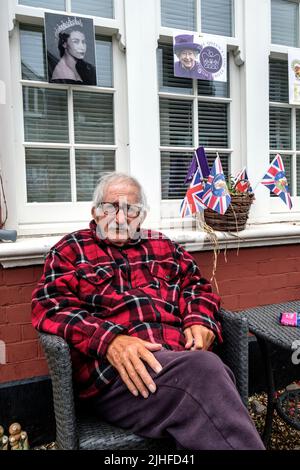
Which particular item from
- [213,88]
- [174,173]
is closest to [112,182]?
[174,173]

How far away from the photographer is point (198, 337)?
1477mm

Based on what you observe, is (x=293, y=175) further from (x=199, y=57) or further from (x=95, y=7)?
(x=95, y=7)

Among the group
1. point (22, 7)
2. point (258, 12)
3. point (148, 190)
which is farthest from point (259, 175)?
point (22, 7)

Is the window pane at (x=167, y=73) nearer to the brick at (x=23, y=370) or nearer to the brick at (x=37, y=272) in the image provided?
the brick at (x=37, y=272)

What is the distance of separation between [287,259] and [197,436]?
1.63 metres

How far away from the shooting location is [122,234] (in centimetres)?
171

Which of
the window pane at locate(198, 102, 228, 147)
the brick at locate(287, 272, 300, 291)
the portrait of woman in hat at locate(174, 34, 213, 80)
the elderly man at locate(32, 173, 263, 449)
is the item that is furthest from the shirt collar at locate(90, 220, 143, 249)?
the brick at locate(287, 272, 300, 291)

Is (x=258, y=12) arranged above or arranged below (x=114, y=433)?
above

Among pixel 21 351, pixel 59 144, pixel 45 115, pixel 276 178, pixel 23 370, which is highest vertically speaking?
pixel 45 115

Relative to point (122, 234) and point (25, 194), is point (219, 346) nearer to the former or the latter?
point (122, 234)

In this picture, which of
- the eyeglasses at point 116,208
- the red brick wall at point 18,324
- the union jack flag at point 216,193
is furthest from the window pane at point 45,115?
the union jack flag at point 216,193

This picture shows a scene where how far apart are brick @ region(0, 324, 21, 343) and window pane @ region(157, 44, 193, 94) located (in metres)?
1.67

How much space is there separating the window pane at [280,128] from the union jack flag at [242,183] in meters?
0.50

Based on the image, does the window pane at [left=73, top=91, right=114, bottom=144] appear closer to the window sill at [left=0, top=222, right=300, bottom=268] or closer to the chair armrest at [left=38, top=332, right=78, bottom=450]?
the window sill at [left=0, top=222, right=300, bottom=268]
